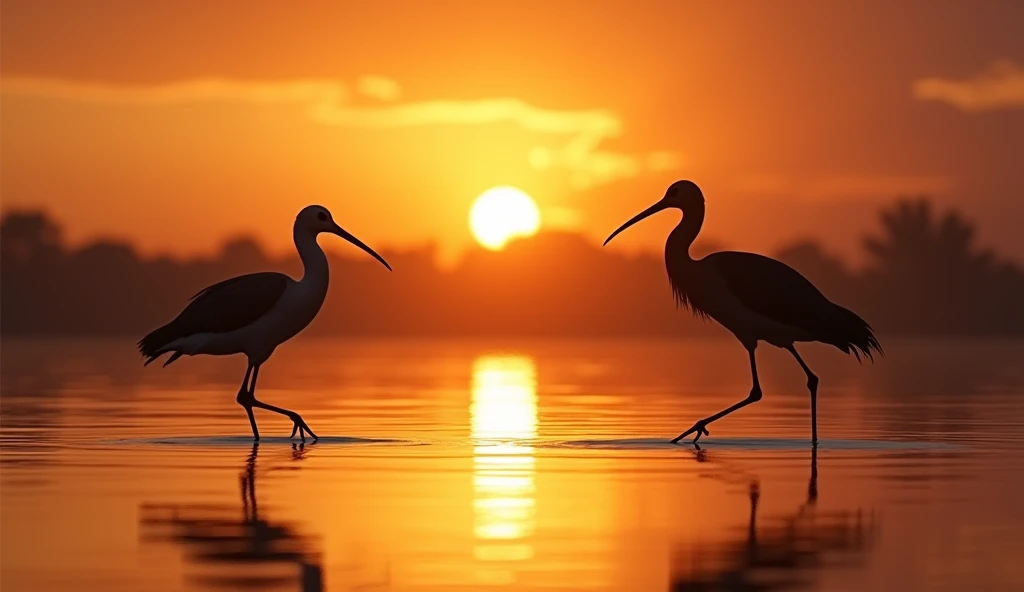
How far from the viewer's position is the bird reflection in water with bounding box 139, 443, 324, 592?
29.7 feet

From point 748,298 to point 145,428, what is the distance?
248 inches

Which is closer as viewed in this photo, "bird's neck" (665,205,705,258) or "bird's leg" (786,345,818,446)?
"bird's leg" (786,345,818,446)

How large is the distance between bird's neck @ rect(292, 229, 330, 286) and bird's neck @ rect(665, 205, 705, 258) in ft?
11.0

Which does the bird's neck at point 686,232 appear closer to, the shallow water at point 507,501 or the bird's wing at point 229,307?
the shallow water at point 507,501

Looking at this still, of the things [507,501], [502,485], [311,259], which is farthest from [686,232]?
[507,501]

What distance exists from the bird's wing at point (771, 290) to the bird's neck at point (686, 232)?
56 centimetres

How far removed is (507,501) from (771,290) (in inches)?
276

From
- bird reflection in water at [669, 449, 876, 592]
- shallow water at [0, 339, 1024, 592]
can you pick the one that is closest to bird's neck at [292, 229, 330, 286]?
shallow water at [0, 339, 1024, 592]

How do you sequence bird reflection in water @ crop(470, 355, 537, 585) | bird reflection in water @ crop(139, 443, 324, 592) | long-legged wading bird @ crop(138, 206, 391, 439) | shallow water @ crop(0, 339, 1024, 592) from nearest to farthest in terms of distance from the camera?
1. bird reflection in water @ crop(139, 443, 324, 592)
2. shallow water @ crop(0, 339, 1024, 592)
3. bird reflection in water @ crop(470, 355, 537, 585)
4. long-legged wading bird @ crop(138, 206, 391, 439)

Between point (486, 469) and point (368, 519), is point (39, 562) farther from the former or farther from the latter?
point (486, 469)

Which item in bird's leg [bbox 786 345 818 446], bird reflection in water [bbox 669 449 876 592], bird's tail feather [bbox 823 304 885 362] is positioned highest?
bird's tail feather [bbox 823 304 885 362]

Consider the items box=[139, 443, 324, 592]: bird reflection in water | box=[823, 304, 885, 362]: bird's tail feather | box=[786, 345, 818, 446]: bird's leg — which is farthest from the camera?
box=[823, 304, 885, 362]: bird's tail feather

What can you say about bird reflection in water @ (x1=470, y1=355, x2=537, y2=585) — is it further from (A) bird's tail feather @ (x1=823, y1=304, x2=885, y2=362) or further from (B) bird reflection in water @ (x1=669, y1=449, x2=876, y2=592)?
(A) bird's tail feather @ (x1=823, y1=304, x2=885, y2=362)

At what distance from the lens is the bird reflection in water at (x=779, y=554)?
904 cm
